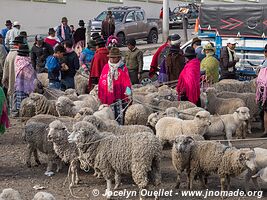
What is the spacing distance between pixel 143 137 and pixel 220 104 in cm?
433

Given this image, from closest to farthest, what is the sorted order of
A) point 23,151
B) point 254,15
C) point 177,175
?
point 177,175 → point 23,151 → point 254,15

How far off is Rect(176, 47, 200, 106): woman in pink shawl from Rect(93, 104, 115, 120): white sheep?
1.65 m

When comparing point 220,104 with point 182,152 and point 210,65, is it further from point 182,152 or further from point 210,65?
point 182,152

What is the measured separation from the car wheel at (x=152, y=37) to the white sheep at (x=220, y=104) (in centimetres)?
1895

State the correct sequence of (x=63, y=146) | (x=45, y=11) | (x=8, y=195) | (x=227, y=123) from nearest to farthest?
(x=8, y=195)
(x=63, y=146)
(x=227, y=123)
(x=45, y=11)

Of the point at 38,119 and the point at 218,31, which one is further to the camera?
the point at 218,31

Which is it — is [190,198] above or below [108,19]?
below

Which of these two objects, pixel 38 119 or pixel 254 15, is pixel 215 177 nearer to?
pixel 38 119

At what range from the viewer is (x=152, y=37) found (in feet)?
101

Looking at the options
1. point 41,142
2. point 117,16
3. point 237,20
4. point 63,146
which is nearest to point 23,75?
point 41,142

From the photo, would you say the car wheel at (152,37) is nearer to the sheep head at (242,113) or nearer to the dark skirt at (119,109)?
the sheep head at (242,113)

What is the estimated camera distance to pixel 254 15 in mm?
16312

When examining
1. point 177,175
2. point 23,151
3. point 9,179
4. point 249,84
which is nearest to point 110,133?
point 177,175

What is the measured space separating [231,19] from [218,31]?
1.65ft
